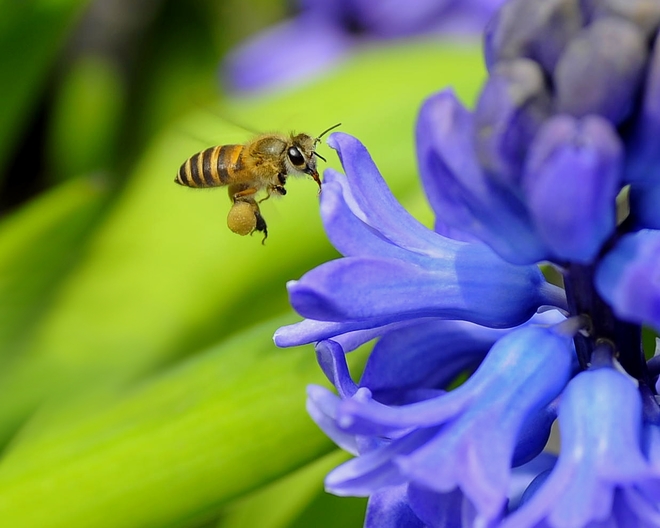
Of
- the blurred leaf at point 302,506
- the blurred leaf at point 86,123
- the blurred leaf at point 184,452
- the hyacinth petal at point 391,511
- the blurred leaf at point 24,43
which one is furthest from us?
the blurred leaf at point 86,123

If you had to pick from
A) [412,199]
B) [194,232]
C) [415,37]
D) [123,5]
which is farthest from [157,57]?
[412,199]

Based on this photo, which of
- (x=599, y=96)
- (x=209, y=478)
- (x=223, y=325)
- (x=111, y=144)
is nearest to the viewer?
(x=599, y=96)

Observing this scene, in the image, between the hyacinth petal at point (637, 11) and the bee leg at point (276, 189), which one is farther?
the bee leg at point (276, 189)

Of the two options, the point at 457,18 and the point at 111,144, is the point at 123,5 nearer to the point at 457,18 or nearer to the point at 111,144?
the point at 111,144

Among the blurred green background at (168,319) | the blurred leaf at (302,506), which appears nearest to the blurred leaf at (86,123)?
the blurred green background at (168,319)

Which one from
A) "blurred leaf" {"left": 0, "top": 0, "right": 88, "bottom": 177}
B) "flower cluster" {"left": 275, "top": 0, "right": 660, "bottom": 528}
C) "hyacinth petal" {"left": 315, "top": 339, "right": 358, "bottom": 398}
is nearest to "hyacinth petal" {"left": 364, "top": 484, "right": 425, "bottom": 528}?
"flower cluster" {"left": 275, "top": 0, "right": 660, "bottom": 528}

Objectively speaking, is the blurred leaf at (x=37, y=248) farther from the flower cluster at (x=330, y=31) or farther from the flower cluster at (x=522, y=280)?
the flower cluster at (x=330, y=31)
